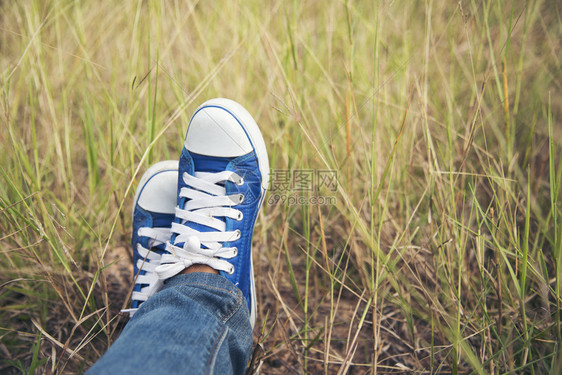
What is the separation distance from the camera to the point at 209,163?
106cm

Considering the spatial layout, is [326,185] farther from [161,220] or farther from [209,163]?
[161,220]

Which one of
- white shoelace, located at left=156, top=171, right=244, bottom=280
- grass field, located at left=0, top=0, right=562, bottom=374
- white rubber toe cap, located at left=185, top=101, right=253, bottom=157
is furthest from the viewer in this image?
white rubber toe cap, located at left=185, top=101, right=253, bottom=157

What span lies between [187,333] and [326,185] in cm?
50

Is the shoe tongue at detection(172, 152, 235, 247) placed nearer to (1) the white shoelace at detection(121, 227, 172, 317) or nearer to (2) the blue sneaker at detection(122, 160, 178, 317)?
(2) the blue sneaker at detection(122, 160, 178, 317)

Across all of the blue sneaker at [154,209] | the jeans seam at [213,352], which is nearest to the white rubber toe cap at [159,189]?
the blue sneaker at [154,209]

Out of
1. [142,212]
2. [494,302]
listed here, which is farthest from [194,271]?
[494,302]

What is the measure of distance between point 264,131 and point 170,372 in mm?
793

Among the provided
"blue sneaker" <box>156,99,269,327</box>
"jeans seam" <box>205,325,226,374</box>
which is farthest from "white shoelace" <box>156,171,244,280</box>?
"jeans seam" <box>205,325,226,374</box>

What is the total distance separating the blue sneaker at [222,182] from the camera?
0.99 metres

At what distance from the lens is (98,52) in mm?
1358

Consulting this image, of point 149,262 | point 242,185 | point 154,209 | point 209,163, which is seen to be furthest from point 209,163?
point 149,262

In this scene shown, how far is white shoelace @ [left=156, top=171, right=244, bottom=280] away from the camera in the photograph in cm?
92

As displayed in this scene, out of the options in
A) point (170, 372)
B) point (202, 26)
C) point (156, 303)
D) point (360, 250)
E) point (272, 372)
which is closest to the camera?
point (170, 372)

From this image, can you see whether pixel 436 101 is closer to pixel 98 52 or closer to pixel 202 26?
pixel 202 26
